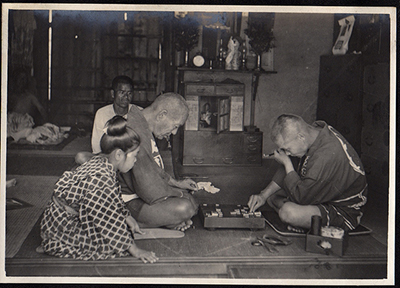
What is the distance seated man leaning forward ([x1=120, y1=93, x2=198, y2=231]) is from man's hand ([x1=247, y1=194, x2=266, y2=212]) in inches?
18.8

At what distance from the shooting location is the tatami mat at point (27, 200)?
10.6 feet

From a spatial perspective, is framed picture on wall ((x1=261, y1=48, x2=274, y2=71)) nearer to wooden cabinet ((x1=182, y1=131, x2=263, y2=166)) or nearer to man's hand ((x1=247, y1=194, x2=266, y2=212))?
wooden cabinet ((x1=182, y1=131, x2=263, y2=166))

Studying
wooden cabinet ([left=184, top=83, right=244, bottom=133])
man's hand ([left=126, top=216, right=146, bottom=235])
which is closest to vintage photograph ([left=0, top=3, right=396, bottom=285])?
man's hand ([left=126, top=216, right=146, bottom=235])

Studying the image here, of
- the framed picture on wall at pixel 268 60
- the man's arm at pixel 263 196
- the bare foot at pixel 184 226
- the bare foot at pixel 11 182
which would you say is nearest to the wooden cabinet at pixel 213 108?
the framed picture on wall at pixel 268 60

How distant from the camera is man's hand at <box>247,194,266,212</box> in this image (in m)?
3.48

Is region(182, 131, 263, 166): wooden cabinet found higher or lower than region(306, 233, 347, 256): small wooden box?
higher

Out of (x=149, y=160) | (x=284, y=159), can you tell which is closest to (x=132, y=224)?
(x=149, y=160)

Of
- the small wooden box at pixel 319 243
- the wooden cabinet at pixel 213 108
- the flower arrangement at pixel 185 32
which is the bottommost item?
the small wooden box at pixel 319 243

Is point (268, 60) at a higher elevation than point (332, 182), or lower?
higher

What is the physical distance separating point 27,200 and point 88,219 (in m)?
0.74

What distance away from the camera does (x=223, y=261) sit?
304 cm

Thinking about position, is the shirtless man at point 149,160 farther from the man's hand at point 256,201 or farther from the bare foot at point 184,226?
the man's hand at point 256,201

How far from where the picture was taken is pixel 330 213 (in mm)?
3289

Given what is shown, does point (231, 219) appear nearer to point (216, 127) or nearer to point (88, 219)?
point (216, 127)
